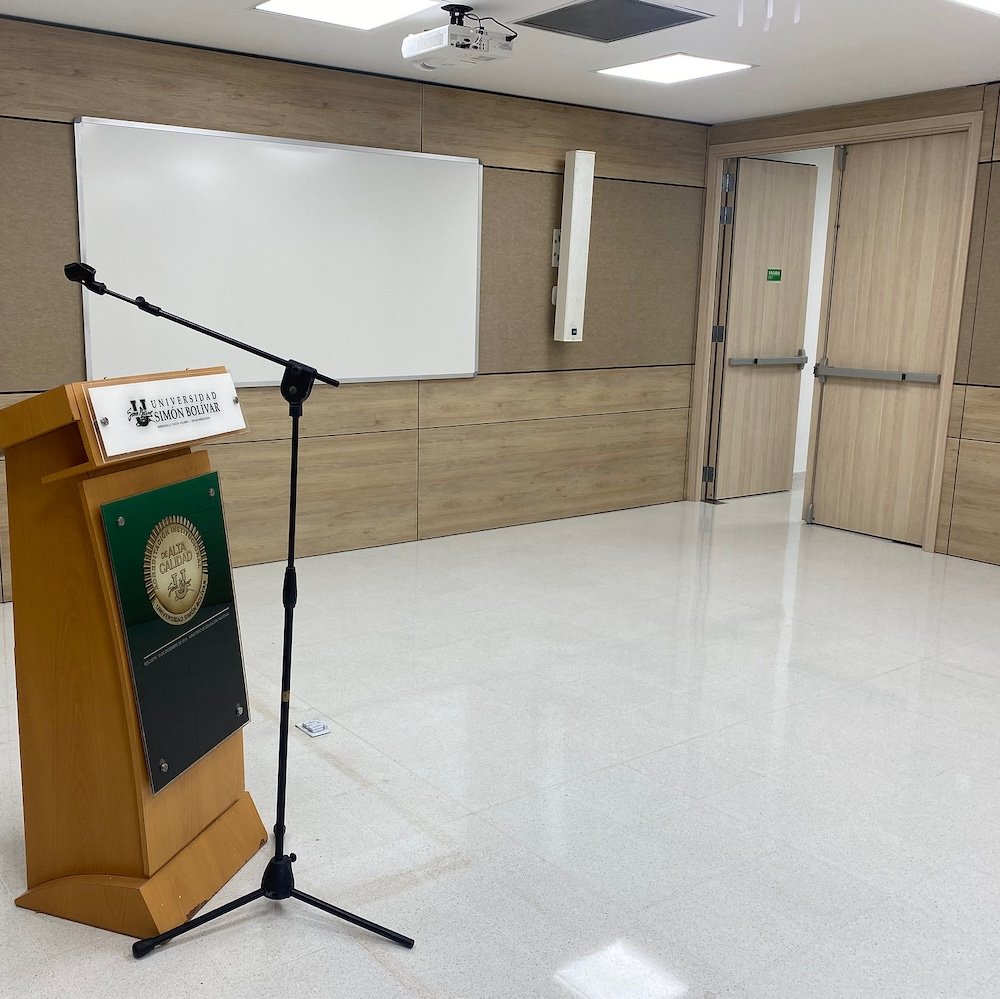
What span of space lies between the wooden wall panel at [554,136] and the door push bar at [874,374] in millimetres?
1728

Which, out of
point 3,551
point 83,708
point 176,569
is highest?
point 176,569

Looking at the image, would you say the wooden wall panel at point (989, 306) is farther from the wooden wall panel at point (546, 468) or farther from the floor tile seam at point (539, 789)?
the floor tile seam at point (539, 789)

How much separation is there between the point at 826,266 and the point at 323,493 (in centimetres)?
385

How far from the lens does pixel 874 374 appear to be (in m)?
6.78

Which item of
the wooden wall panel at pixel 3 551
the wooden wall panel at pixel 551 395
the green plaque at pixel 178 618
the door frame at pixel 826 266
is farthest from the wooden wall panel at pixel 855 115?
the wooden wall panel at pixel 3 551

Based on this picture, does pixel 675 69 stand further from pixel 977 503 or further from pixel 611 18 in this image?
pixel 977 503

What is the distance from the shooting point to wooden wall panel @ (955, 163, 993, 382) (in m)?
5.96

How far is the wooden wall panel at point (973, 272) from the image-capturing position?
5.96 meters

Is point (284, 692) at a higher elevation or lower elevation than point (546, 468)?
higher

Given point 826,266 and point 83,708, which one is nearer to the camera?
point 83,708

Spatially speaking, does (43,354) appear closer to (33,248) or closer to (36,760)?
(33,248)

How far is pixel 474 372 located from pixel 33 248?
270 cm

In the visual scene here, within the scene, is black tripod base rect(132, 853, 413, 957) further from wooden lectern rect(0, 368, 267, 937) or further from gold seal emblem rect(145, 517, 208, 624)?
gold seal emblem rect(145, 517, 208, 624)

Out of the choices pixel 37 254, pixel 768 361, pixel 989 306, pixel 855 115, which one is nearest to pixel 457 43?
pixel 37 254
